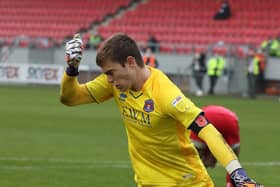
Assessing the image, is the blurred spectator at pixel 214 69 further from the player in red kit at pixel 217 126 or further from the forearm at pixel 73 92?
the forearm at pixel 73 92

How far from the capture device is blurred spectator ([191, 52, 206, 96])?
32875mm

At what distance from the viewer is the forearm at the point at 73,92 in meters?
6.03

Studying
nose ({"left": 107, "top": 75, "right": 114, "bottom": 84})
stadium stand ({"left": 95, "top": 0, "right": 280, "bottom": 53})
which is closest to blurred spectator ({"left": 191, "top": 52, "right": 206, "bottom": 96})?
stadium stand ({"left": 95, "top": 0, "right": 280, "bottom": 53})

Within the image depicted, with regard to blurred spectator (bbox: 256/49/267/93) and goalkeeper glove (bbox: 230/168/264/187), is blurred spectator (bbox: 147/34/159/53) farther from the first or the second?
goalkeeper glove (bbox: 230/168/264/187)

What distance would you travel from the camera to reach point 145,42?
119ft

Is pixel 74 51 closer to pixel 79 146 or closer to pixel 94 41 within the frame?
pixel 79 146

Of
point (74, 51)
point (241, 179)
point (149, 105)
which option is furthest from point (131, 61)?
point (241, 179)

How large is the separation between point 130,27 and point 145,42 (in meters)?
2.82

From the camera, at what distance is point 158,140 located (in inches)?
221

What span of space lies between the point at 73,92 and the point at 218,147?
4.86 feet

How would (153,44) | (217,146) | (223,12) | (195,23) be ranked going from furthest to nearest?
(195,23), (223,12), (153,44), (217,146)

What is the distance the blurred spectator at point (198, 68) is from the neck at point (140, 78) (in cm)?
2726

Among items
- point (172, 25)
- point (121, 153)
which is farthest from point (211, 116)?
point (172, 25)

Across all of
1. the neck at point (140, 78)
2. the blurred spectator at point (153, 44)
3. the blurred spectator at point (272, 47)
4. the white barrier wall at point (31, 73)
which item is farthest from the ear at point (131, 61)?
the blurred spectator at point (153, 44)
